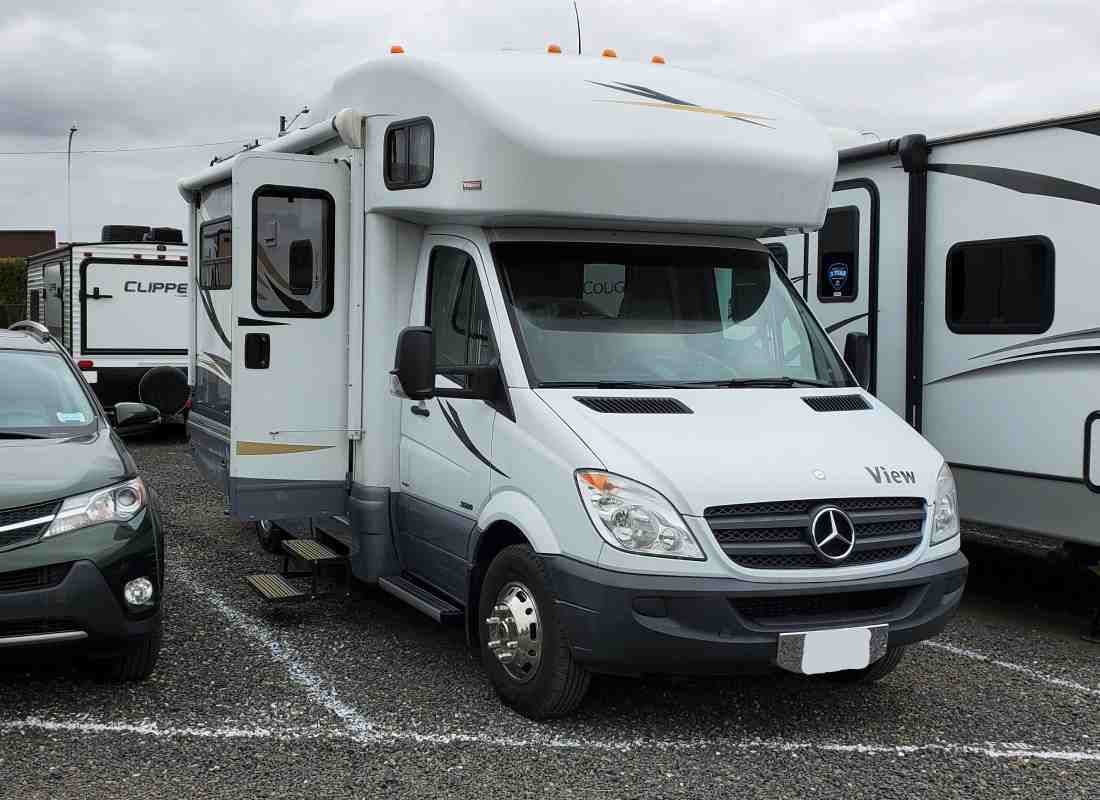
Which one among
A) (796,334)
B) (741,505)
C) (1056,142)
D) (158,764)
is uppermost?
(1056,142)

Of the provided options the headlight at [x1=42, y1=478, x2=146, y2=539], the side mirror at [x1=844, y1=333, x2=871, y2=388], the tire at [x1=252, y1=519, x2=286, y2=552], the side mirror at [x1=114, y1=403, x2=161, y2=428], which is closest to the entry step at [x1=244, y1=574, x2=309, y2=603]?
the side mirror at [x1=114, y1=403, x2=161, y2=428]

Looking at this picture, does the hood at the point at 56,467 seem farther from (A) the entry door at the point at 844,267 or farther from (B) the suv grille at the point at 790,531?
(A) the entry door at the point at 844,267

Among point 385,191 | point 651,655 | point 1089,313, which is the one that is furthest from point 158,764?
point 1089,313

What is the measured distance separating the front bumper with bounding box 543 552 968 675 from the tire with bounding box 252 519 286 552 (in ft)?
13.1

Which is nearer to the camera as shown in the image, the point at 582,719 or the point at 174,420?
the point at 582,719

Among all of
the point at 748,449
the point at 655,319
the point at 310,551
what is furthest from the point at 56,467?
the point at 748,449

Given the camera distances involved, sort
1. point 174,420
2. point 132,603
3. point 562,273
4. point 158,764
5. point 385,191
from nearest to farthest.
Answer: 1. point 158,764
2. point 132,603
3. point 562,273
4. point 385,191
5. point 174,420

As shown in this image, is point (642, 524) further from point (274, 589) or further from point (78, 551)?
point (274, 589)

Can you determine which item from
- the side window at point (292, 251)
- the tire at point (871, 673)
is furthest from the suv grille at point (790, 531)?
the side window at point (292, 251)

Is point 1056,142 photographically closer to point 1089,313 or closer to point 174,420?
point 1089,313

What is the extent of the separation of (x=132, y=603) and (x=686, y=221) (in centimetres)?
305

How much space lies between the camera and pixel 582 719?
544 centimetres

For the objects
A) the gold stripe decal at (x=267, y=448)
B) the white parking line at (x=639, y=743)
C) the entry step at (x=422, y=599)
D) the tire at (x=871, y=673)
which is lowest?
the white parking line at (x=639, y=743)

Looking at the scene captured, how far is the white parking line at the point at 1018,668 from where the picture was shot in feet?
20.2
